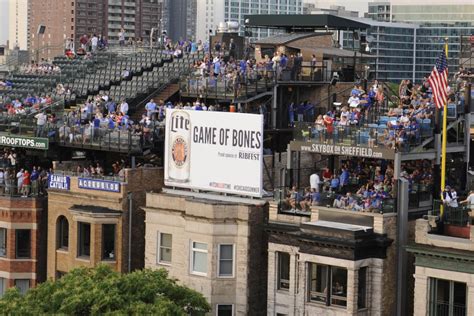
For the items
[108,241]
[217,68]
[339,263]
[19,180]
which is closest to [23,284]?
[19,180]

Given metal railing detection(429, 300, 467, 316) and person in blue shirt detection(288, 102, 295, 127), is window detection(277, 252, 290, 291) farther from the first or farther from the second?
person in blue shirt detection(288, 102, 295, 127)

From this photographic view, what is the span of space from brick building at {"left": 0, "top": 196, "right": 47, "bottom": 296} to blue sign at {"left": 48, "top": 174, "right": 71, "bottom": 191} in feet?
5.84

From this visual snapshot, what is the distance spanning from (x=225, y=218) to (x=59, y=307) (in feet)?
28.7

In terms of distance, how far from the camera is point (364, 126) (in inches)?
2261

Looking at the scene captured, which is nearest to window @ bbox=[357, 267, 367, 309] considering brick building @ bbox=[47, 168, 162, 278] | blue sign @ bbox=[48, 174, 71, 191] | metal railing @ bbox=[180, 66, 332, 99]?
brick building @ bbox=[47, 168, 162, 278]

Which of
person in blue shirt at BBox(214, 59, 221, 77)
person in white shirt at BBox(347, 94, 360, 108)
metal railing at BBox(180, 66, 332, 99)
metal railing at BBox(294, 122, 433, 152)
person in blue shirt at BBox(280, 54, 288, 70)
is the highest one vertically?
person in blue shirt at BBox(280, 54, 288, 70)

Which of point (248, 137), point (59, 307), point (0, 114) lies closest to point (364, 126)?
point (248, 137)

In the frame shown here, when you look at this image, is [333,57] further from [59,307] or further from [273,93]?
[59,307]

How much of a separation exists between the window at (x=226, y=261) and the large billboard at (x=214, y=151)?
2333 mm

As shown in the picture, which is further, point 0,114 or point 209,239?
point 0,114

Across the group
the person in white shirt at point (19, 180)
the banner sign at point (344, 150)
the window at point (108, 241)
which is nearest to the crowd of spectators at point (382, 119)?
the banner sign at point (344, 150)

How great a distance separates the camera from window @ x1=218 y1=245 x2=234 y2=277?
5806cm

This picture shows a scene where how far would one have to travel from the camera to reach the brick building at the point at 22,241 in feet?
218

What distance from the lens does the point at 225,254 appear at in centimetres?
5816
